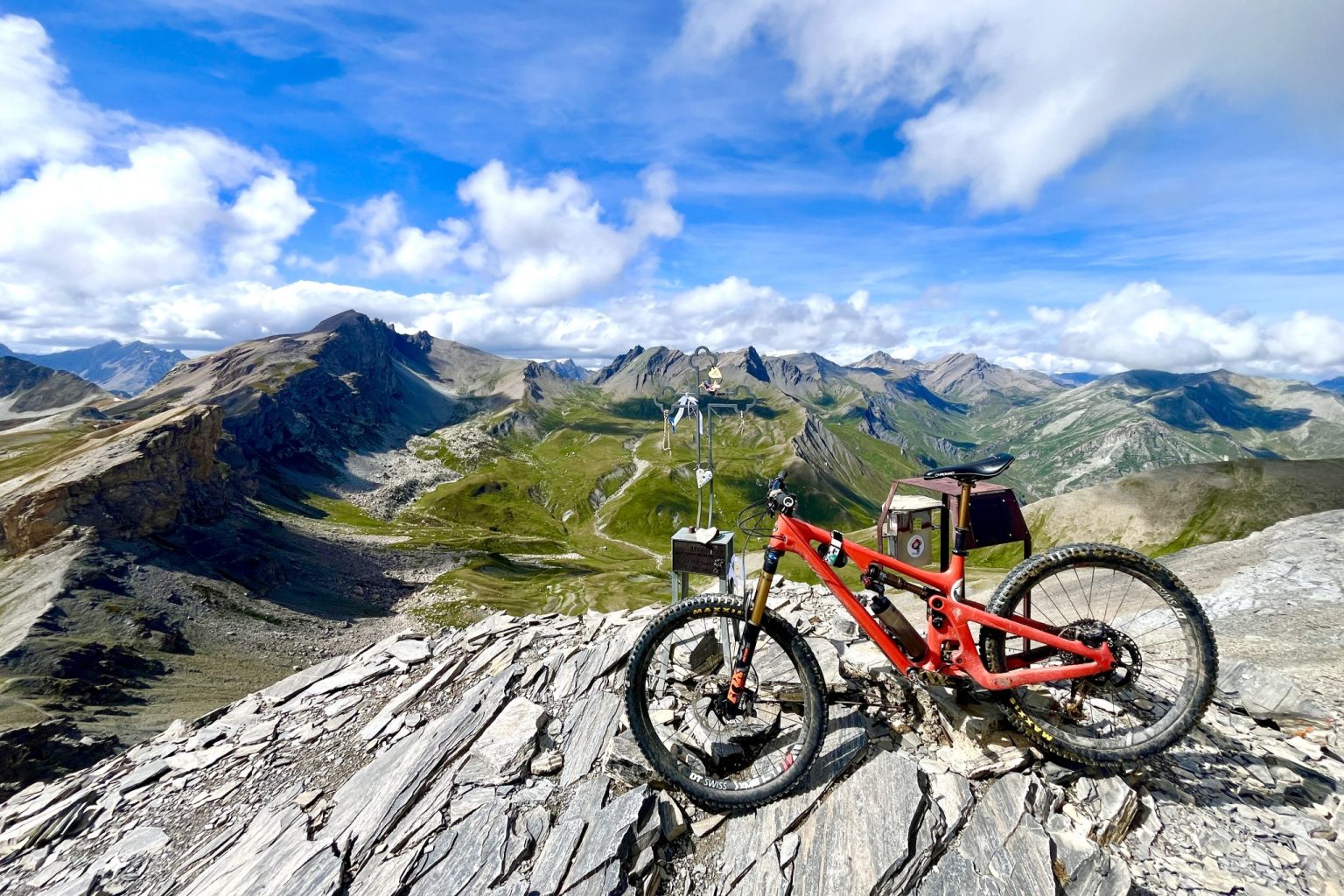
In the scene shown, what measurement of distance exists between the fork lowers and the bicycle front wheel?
3.49 ft

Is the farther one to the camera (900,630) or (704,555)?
(704,555)

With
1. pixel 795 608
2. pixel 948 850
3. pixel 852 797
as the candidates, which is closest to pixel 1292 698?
pixel 948 850

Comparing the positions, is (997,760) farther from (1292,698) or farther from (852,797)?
(1292,698)

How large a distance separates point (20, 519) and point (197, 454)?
3089 centimetres

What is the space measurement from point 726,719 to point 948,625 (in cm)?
313

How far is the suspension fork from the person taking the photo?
6.82 metres

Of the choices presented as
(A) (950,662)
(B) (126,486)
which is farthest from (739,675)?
(B) (126,486)

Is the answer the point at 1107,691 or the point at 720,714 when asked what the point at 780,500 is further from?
the point at 1107,691

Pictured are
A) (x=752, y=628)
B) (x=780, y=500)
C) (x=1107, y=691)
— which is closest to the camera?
(x=1107, y=691)

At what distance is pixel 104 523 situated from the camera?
2653 inches

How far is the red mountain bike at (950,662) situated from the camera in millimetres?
6348

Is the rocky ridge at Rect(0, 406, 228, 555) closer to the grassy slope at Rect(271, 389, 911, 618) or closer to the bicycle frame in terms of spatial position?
the grassy slope at Rect(271, 389, 911, 618)

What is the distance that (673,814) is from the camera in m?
6.89

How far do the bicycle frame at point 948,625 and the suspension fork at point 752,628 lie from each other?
2 cm
